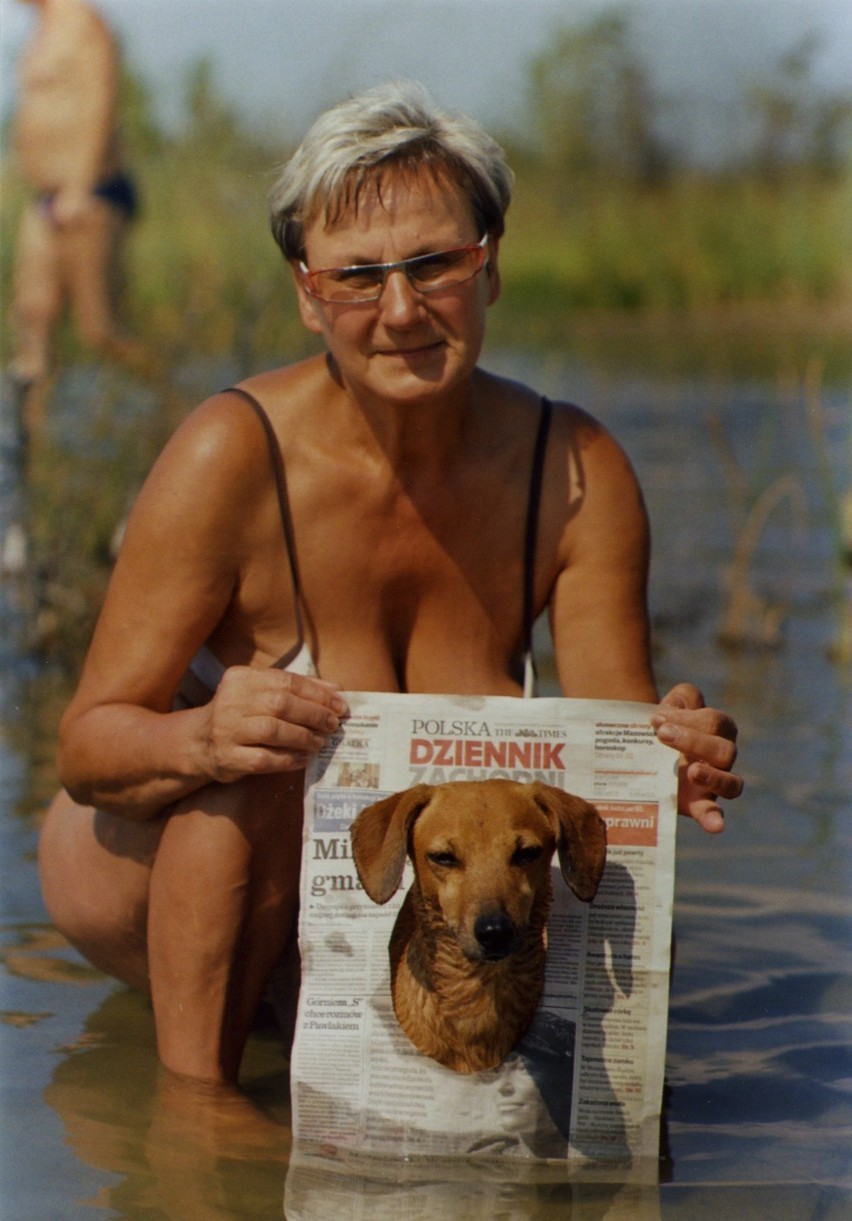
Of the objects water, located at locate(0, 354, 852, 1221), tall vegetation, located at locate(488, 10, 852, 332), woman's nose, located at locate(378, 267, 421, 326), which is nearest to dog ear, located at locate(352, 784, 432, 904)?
water, located at locate(0, 354, 852, 1221)

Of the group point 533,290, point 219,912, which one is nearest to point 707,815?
point 219,912

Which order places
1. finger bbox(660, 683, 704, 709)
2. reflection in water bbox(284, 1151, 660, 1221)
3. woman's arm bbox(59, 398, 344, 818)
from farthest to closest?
woman's arm bbox(59, 398, 344, 818) < finger bbox(660, 683, 704, 709) < reflection in water bbox(284, 1151, 660, 1221)

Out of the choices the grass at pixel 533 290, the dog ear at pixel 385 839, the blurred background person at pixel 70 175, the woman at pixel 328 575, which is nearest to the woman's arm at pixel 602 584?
the woman at pixel 328 575

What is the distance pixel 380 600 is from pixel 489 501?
225mm

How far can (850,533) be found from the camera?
574cm

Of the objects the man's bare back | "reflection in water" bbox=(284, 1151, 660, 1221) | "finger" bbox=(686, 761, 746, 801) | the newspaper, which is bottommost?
"reflection in water" bbox=(284, 1151, 660, 1221)

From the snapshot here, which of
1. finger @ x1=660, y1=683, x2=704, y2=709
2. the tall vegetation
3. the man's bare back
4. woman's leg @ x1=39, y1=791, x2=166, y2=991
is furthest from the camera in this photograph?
the tall vegetation

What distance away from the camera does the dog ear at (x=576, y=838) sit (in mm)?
2256

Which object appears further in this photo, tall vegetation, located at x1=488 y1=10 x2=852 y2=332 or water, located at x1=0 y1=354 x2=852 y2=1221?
tall vegetation, located at x1=488 y1=10 x2=852 y2=332

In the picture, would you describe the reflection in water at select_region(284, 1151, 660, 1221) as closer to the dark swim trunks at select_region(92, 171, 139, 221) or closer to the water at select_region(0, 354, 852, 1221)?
the water at select_region(0, 354, 852, 1221)

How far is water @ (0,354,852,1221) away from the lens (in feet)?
7.25

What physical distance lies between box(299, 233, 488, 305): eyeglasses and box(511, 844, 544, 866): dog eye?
769 millimetres

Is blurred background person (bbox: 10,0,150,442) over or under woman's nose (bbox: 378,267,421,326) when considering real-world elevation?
over

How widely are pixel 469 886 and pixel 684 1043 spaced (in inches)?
32.7
